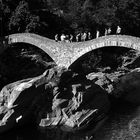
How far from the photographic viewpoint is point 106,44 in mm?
45156

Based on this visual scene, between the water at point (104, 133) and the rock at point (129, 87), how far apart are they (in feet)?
26.0

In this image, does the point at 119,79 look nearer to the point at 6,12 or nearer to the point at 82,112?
the point at 82,112

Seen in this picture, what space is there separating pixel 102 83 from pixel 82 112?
991 cm

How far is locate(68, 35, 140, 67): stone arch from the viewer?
142 feet

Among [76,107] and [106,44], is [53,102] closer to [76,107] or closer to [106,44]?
[76,107]

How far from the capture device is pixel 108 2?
229 ft

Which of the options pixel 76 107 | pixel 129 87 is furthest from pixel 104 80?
pixel 76 107

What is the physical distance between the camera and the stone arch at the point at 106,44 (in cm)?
4324

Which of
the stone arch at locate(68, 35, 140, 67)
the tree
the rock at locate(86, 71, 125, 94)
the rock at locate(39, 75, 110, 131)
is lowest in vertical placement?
the rock at locate(39, 75, 110, 131)

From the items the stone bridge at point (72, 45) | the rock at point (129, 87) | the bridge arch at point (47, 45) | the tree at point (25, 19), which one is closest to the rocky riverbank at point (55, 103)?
the stone bridge at point (72, 45)

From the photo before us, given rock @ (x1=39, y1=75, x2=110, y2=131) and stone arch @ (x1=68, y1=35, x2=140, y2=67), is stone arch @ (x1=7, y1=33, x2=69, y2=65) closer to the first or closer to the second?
stone arch @ (x1=68, y1=35, x2=140, y2=67)

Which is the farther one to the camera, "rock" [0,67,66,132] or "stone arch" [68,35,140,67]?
"rock" [0,67,66,132]

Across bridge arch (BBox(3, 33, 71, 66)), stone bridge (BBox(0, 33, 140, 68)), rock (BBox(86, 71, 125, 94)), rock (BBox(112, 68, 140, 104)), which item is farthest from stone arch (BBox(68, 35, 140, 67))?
rock (BBox(112, 68, 140, 104))

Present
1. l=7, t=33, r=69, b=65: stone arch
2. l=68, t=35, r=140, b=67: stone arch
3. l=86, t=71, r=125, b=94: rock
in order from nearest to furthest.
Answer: l=68, t=35, r=140, b=67: stone arch → l=7, t=33, r=69, b=65: stone arch → l=86, t=71, r=125, b=94: rock
